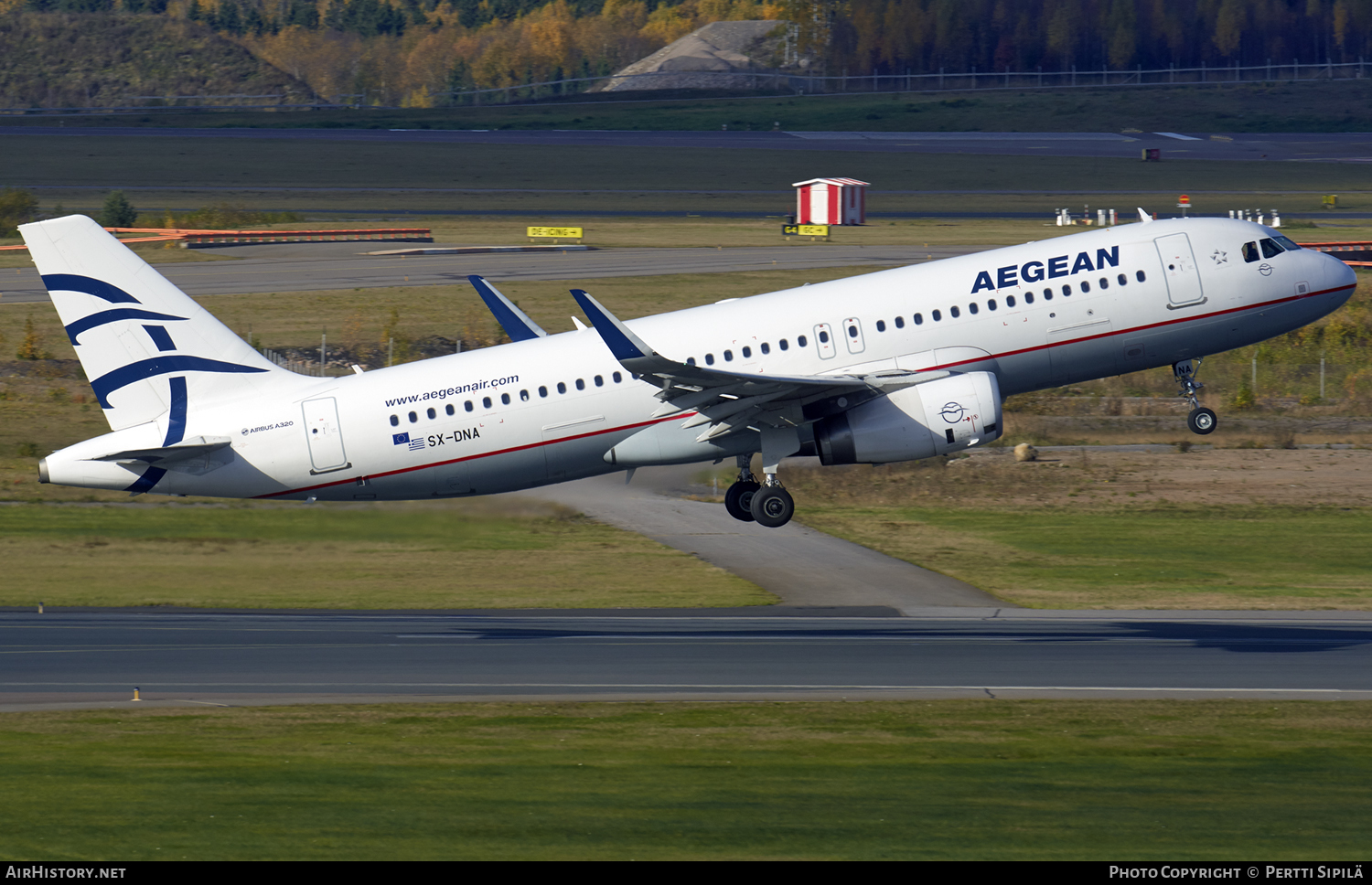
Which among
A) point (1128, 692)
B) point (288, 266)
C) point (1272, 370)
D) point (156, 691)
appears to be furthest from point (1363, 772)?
point (288, 266)

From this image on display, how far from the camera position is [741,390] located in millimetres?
→ 37625

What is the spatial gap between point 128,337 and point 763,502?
624 inches

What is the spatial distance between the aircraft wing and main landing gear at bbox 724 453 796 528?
1918 mm

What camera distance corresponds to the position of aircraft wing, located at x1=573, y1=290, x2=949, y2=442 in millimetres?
35344

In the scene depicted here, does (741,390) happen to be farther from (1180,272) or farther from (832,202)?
(832,202)

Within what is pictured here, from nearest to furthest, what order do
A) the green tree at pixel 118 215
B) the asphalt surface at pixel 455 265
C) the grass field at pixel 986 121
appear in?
1. the asphalt surface at pixel 455 265
2. the green tree at pixel 118 215
3. the grass field at pixel 986 121

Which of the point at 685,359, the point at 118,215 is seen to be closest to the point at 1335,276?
the point at 685,359

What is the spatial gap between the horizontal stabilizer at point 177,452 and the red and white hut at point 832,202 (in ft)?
269

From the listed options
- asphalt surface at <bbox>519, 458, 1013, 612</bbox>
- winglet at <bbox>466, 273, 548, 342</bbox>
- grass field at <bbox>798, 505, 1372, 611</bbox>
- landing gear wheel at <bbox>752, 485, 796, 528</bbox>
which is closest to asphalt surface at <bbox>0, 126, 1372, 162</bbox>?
grass field at <bbox>798, 505, 1372, 611</bbox>

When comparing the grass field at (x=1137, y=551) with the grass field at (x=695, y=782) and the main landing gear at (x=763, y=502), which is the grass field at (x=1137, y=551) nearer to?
the main landing gear at (x=763, y=502)

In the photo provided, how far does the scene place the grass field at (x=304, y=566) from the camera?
51.1 m

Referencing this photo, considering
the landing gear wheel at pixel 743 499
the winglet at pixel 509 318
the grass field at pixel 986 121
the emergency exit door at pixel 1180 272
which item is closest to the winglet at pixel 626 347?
the landing gear wheel at pixel 743 499

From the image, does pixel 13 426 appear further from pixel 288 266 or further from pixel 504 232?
pixel 504 232

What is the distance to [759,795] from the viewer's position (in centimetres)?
2872
